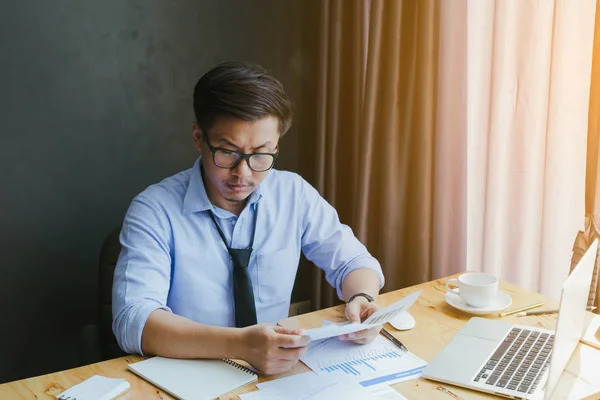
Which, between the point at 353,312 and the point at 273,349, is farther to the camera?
the point at 353,312

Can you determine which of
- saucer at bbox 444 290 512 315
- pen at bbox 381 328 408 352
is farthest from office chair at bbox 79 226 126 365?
saucer at bbox 444 290 512 315

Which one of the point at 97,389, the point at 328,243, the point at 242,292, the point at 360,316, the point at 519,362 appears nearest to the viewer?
the point at 97,389

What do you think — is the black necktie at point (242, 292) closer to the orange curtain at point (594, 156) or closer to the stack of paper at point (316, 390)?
the stack of paper at point (316, 390)

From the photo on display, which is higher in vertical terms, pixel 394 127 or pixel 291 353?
pixel 394 127

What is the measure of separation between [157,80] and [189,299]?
1095 millimetres

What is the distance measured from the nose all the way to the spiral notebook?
49cm

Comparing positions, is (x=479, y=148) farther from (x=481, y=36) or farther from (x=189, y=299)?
(x=189, y=299)

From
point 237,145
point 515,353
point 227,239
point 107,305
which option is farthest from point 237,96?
point 515,353

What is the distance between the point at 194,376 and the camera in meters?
1.17

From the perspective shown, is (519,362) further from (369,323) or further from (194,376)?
(194,376)

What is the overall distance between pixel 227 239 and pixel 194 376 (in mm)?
522

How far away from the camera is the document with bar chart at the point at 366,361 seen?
47.0 inches

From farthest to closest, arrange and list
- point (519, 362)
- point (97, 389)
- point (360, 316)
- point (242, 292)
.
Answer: point (242, 292) → point (360, 316) → point (519, 362) → point (97, 389)

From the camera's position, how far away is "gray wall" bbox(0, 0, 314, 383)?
2.07 metres
